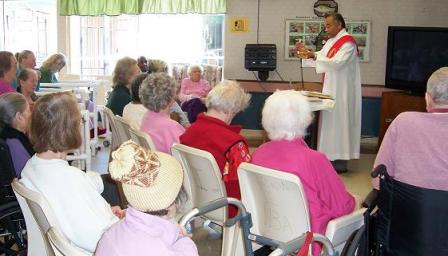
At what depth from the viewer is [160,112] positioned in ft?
11.6

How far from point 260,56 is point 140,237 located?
589 centimetres

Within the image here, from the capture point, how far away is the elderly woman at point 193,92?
6934 millimetres

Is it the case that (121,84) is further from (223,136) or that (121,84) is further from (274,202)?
(274,202)

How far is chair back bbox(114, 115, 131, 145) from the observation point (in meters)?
3.56

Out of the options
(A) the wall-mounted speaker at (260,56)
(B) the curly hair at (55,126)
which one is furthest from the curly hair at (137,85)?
(A) the wall-mounted speaker at (260,56)

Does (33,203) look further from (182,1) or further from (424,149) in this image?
(182,1)

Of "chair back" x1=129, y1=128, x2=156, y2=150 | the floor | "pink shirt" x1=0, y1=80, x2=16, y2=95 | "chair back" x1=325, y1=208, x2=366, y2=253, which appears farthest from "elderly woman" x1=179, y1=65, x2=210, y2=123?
"chair back" x1=325, y1=208, x2=366, y2=253

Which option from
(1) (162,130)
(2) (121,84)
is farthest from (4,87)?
(1) (162,130)

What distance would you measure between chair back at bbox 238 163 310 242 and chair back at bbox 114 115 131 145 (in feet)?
4.23

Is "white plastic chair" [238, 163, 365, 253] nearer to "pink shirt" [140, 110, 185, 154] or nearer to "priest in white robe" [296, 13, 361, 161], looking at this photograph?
"pink shirt" [140, 110, 185, 154]

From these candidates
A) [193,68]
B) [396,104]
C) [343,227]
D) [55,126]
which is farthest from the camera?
[193,68]

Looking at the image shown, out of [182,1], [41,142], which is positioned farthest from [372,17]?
[41,142]

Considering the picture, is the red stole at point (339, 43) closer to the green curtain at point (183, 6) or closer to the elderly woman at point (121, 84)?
the elderly woman at point (121, 84)

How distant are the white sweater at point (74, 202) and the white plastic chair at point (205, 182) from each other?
65 cm
